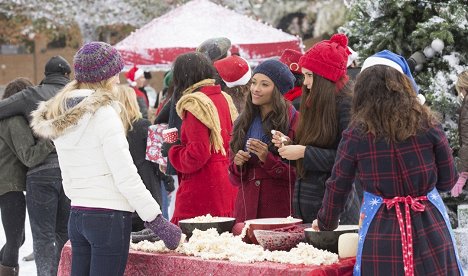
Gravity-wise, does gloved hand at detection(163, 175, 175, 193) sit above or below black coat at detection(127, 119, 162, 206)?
below

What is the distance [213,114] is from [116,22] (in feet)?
71.8

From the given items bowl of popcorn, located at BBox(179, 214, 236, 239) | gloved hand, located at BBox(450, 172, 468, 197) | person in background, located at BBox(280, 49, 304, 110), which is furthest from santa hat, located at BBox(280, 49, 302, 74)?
gloved hand, located at BBox(450, 172, 468, 197)

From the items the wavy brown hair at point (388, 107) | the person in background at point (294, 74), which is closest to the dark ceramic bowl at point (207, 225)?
the wavy brown hair at point (388, 107)

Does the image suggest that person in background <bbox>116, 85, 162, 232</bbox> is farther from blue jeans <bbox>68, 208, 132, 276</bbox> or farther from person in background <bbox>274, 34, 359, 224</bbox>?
blue jeans <bbox>68, 208, 132, 276</bbox>

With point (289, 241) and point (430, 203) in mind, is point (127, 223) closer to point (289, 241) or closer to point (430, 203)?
point (289, 241)

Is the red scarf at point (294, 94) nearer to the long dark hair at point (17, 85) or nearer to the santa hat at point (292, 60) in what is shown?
the santa hat at point (292, 60)

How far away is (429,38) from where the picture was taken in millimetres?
9258

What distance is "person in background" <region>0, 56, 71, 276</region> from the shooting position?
25.2 feet

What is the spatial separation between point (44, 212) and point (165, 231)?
293 centimetres

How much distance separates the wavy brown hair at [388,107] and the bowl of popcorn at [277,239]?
831mm

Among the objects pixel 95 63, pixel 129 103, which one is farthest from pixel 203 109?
pixel 129 103

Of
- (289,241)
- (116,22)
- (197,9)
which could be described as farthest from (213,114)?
(116,22)

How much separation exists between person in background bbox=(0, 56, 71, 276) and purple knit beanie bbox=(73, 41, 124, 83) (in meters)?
2.64

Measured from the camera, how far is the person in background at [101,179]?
4.91 m
